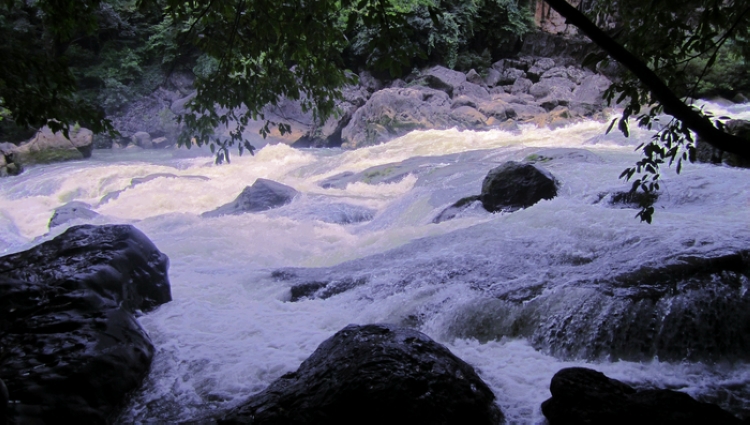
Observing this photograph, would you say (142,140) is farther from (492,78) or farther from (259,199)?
(492,78)

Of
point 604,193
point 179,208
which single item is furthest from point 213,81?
point 179,208

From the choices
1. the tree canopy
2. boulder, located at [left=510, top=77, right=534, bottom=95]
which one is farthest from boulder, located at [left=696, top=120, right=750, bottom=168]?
boulder, located at [left=510, top=77, right=534, bottom=95]

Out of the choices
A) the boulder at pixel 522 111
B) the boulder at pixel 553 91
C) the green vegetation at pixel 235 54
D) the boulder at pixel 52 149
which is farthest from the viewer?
the boulder at pixel 553 91

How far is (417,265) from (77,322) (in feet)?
9.93

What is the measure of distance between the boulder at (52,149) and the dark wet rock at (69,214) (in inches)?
255

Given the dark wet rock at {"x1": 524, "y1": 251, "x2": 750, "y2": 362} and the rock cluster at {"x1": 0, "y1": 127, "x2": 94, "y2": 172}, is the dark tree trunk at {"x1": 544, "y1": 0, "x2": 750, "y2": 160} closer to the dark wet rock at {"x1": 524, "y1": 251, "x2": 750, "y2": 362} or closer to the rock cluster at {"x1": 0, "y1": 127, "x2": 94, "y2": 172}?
the dark wet rock at {"x1": 524, "y1": 251, "x2": 750, "y2": 362}

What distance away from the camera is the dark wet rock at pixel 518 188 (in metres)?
7.22

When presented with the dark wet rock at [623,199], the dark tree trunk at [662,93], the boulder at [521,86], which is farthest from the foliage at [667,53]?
the boulder at [521,86]

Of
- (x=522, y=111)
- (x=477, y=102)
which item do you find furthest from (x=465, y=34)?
(x=522, y=111)

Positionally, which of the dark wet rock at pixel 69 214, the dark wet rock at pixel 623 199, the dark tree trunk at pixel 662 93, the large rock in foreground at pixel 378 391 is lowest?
the dark wet rock at pixel 69 214

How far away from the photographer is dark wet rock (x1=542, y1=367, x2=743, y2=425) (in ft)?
7.41

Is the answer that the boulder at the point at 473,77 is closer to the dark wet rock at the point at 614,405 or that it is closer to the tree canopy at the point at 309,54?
the tree canopy at the point at 309,54

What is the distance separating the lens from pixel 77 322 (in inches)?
125

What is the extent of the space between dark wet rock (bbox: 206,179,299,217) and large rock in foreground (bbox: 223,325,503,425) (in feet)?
21.9
